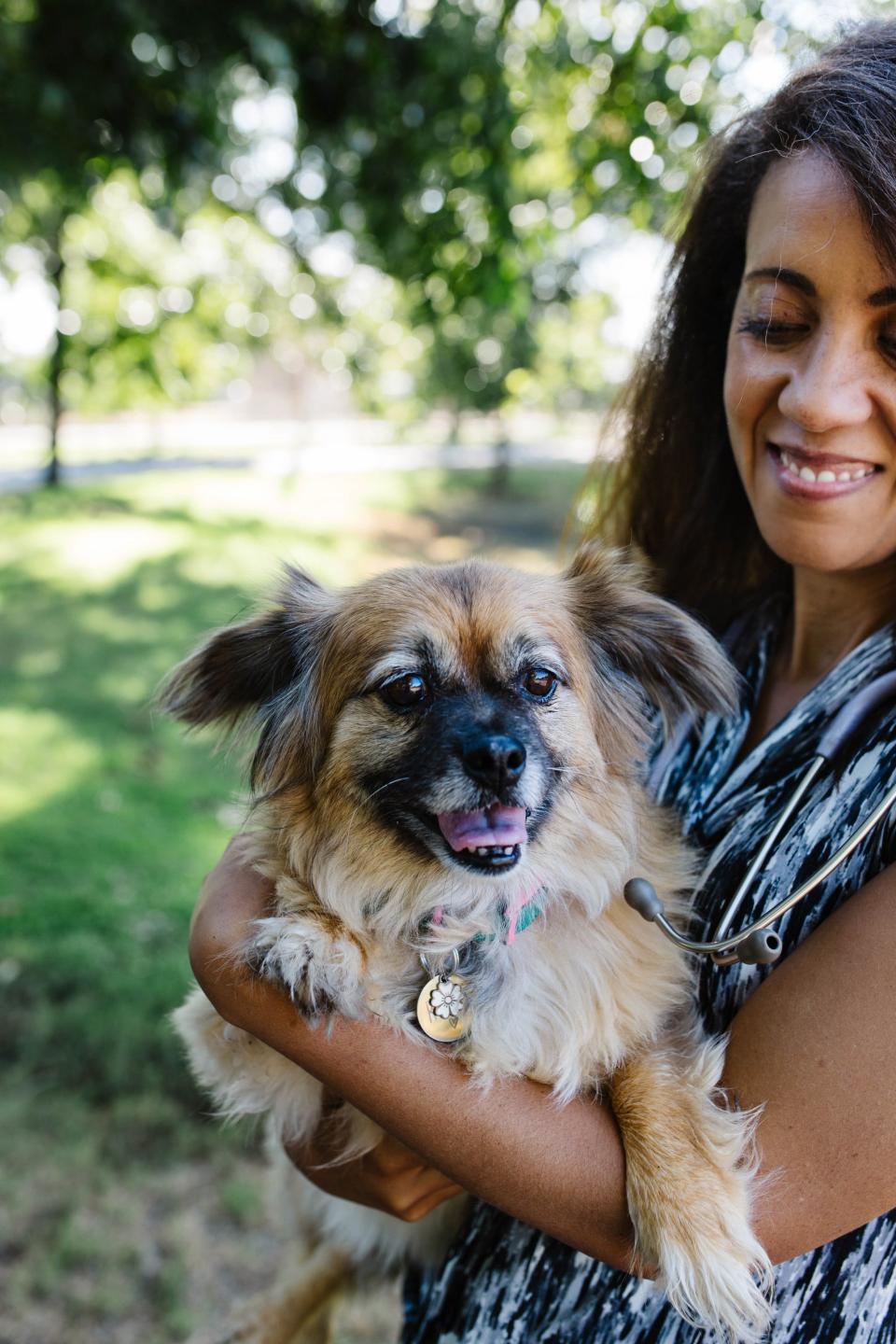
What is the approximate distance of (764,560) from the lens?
7.89 ft

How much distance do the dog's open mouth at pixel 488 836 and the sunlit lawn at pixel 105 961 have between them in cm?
68

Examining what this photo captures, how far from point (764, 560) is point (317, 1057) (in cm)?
150

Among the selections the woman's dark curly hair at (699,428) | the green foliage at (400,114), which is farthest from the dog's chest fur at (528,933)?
the green foliage at (400,114)

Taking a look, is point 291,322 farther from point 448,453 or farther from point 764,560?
point 764,560

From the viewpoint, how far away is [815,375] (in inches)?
66.1

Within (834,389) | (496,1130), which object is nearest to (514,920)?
(496,1130)

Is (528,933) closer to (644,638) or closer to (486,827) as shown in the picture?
(486,827)

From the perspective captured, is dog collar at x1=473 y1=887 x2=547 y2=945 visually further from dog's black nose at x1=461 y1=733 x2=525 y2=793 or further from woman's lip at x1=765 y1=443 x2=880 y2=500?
woman's lip at x1=765 y1=443 x2=880 y2=500

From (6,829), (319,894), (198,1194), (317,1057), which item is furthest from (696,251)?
(6,829)

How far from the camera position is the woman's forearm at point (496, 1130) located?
57.7 inches

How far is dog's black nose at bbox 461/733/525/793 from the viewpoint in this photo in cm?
185

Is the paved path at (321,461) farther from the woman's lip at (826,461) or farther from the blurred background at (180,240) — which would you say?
the woman's lip at (826,461)

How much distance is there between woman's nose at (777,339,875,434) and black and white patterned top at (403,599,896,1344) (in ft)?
1.23

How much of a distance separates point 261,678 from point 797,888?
1288mm
